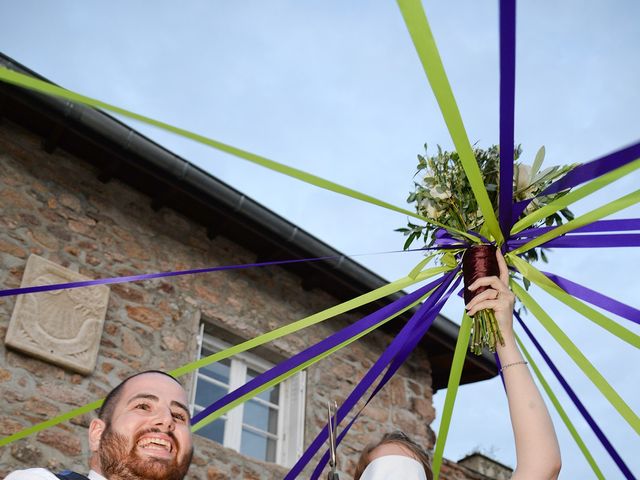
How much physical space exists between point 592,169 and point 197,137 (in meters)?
1.06

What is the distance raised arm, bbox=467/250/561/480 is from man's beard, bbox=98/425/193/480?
822 mm

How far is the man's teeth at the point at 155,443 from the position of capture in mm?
1964

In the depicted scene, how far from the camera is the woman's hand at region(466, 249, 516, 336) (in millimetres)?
1927

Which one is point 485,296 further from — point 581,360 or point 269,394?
point 269,394

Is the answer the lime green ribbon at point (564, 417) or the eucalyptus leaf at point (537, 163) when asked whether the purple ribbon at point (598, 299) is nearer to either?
the eucalyptus leaf at point (537, 163)

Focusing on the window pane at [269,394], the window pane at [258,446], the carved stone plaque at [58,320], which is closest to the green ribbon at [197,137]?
the carved stone plaque at [58,320]

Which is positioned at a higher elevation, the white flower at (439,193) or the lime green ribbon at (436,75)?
the white flower at (439,193)

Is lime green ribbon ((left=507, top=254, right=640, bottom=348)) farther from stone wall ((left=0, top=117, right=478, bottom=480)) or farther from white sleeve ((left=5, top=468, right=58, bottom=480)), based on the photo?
stone wall ((left=0, top=117, right=478, bottom=480))

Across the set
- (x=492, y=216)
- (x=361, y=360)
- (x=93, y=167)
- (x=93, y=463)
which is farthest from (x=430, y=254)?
(x=361, y=360)

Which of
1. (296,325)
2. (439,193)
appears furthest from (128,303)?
(439,193)

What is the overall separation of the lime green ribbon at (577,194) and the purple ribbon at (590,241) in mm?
78

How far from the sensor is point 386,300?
688cm

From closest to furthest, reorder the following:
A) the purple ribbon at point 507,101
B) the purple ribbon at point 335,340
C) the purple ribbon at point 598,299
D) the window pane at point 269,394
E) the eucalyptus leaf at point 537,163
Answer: the purple ribbon at point 507,101 → the purple ribbon at point 598,299 → the eucalyptus leaf at point 537,163 → the purple ribbon at point 335,340 → the window pane at point 269,394

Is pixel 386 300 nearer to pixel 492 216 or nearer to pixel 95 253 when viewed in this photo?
pixel 95 253
